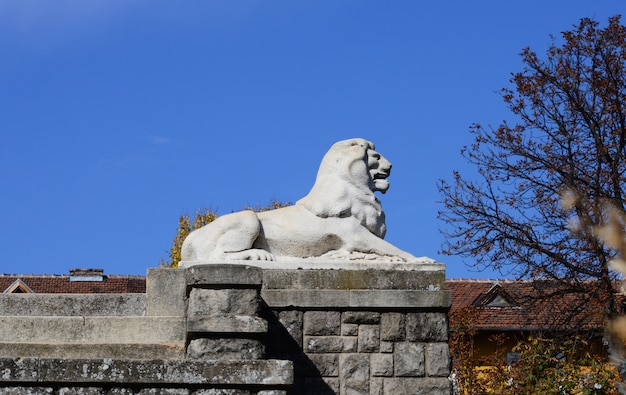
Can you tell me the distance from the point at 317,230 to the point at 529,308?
1041 cm

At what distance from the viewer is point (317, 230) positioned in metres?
12.1

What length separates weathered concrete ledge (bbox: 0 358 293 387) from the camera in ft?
30.7

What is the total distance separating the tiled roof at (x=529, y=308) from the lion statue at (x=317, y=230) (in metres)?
9.33

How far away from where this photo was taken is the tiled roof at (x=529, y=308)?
21484 mm

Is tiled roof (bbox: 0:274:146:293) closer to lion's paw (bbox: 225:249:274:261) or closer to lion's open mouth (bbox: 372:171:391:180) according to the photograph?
lion's open mouth (bbox: 372:171:391:180)

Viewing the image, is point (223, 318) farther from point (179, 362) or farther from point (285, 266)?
point (285, 266)

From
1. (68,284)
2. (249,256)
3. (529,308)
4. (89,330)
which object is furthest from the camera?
(68,284)

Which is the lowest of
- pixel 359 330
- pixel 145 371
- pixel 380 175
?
pixel 145 371

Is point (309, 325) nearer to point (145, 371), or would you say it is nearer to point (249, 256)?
point (249, 256)

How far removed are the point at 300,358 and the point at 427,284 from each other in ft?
4.40

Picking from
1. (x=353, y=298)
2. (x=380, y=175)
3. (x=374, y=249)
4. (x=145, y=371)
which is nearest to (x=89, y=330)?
(x=145, y=371)

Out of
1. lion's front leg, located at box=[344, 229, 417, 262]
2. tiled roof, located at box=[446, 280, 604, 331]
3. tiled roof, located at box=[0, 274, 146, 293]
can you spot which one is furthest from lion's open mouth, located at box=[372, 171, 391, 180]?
tiled roof, located at box=[0, 274, 146, 293]

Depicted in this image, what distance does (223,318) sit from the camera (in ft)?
32.1

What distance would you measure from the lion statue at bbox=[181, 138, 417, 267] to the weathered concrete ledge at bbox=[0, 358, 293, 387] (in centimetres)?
230
